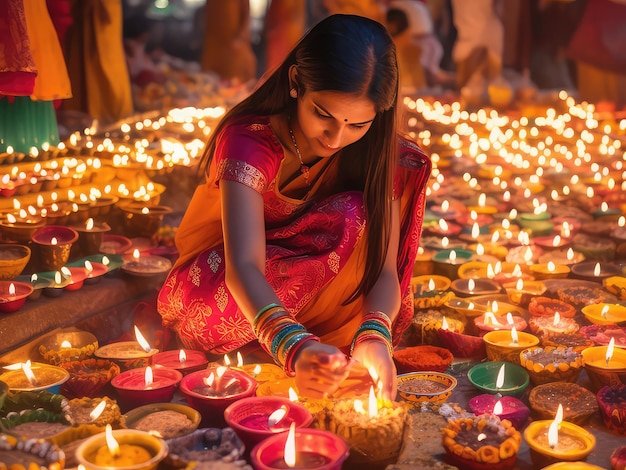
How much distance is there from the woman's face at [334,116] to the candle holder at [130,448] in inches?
43.3

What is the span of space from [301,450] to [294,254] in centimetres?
95

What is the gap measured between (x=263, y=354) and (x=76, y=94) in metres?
5.05

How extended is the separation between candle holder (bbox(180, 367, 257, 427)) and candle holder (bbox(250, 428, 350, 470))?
41cm

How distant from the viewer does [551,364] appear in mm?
3037

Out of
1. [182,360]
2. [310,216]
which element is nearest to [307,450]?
[182,360]

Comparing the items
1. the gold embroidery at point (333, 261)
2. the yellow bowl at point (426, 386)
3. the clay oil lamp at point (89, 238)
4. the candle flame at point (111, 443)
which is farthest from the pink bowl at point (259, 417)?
the clay oil lamp at point (89, 238)

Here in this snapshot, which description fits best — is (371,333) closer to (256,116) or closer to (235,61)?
(256,116)

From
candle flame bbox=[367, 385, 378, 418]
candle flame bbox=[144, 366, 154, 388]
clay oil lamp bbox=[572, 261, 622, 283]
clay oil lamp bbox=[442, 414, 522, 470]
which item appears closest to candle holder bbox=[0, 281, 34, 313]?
candle flame bbox=[144, 366, 154, 388]

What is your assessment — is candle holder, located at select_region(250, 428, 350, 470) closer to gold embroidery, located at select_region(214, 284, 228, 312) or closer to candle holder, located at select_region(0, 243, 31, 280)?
gold embroidery, located at select_region(214, 284, 228, 312)

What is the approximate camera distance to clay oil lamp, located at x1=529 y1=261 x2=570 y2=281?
13.9ft

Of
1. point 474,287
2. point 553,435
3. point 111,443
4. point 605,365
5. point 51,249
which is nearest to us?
point 111,443

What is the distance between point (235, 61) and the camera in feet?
35.7

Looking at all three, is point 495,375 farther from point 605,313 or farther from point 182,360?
point 182,360

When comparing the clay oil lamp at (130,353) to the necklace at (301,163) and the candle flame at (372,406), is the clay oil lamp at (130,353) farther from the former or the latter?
the candle flame at (372,406)
